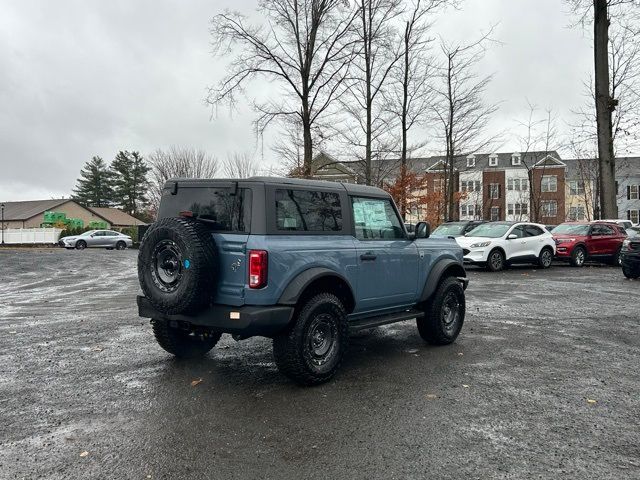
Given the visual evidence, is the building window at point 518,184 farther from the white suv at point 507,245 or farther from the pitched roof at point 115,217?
the white suv at point 507,245

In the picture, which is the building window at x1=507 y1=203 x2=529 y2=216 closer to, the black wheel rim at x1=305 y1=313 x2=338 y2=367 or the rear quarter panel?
the rear quarter panel

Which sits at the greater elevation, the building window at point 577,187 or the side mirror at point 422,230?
the building window at point 577,187

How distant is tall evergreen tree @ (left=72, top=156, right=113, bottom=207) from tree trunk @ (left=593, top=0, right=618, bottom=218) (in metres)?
75.8

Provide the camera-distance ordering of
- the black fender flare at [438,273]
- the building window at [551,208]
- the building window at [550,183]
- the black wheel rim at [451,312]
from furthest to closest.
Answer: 1. the building window at [550,183]
2. the building window at [551,208]
3. the black wheel rim at [451,312]
4. the black fender flare at [438,273]

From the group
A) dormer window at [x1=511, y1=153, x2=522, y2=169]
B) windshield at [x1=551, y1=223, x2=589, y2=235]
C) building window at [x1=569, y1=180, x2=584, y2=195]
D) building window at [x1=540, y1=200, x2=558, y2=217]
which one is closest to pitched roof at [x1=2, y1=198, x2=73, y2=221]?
dormer window at [x1=511, y1=153, x2=522, y2=169]

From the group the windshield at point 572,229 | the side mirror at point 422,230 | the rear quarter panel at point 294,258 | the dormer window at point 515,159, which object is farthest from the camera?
the dormer window at point 515,159

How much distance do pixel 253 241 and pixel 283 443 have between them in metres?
1.79

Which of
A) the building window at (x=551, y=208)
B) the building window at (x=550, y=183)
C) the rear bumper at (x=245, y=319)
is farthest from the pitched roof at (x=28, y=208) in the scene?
the rear bumper at (x=245, y=319)

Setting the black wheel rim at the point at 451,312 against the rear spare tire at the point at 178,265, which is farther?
the black wheel rim at the point at 451,312

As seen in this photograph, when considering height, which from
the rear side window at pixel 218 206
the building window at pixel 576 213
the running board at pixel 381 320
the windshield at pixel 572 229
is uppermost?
the building window at pixel 576 213

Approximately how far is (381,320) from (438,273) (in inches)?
47.4

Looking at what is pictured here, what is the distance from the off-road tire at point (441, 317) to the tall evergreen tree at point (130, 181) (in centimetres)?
7934

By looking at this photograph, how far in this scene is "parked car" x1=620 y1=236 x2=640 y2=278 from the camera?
47.9 feet

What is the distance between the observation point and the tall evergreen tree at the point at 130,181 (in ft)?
266
